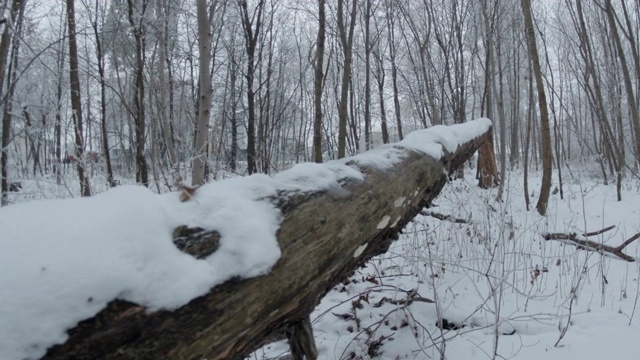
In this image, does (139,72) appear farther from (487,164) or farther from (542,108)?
(487,164)

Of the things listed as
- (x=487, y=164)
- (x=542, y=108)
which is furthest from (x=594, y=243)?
(x=487, y=164)

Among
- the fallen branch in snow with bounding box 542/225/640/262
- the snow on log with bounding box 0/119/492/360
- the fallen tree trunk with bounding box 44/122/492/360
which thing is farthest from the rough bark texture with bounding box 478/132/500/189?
the snow on log with bounding box 0/119/492/360

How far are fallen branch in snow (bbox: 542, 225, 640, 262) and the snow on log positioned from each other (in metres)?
2.64

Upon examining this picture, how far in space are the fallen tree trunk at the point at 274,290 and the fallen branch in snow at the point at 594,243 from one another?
7.13 feet

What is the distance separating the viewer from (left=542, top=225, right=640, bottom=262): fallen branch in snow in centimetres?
316

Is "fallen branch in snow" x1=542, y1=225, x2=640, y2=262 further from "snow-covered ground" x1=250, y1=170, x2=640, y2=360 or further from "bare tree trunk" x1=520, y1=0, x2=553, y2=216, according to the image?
"bare tree trunk" x1=520, y1=0, x2=553, y2=216

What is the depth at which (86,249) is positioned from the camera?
78 cm

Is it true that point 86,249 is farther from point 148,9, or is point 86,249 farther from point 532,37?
point 148,9

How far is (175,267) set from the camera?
2.87ft

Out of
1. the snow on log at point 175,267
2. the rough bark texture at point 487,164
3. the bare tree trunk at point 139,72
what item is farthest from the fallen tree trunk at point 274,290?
the rough bark texture at point 487,164

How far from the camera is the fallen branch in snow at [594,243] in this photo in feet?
10.4

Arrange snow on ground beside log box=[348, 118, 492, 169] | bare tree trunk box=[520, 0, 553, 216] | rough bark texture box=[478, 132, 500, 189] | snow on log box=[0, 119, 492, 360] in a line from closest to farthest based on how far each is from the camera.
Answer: snow on log box=[0, 119, 492, 360] → snow on ground beside log box=[348, 118, 492, 169] → bare tree trunk box=[520, 0, 553, 216] → rough bark texture box=[478, 132, 500, 189]

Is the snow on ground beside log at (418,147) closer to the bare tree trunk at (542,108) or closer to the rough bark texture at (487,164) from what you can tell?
the bare tree trunk at (542,108)

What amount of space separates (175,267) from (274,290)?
0.32m
